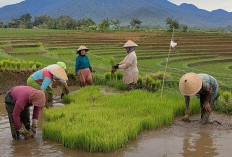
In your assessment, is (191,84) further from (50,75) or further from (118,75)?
(118,75)

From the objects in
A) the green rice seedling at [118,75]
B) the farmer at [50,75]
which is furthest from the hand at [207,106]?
the green rice seedling at [118,75]

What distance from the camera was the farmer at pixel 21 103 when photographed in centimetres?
409

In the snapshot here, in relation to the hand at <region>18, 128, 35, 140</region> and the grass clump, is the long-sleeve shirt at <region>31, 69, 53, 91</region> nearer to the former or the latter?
the grass clump

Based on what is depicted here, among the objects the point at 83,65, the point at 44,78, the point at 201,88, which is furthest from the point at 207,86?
the point at 83,65

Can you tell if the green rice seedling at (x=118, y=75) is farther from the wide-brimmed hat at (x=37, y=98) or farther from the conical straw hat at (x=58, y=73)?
the wide-brimmed hat at (x=37, y=98)

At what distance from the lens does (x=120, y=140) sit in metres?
4.16

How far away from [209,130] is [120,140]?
187 centimetres

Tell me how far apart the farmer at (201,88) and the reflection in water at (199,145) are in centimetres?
52

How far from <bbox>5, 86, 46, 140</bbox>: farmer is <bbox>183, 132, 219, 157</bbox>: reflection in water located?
221cm

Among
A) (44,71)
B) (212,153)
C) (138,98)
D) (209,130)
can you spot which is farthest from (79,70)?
(212,153)

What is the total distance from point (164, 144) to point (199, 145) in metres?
0.53

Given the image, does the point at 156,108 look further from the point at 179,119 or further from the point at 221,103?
the point at 221,103

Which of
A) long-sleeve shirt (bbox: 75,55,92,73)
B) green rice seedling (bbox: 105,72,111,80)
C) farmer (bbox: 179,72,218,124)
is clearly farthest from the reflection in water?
green rice seedling (bbox: 105,72,111,80)

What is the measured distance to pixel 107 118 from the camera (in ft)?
16.6
